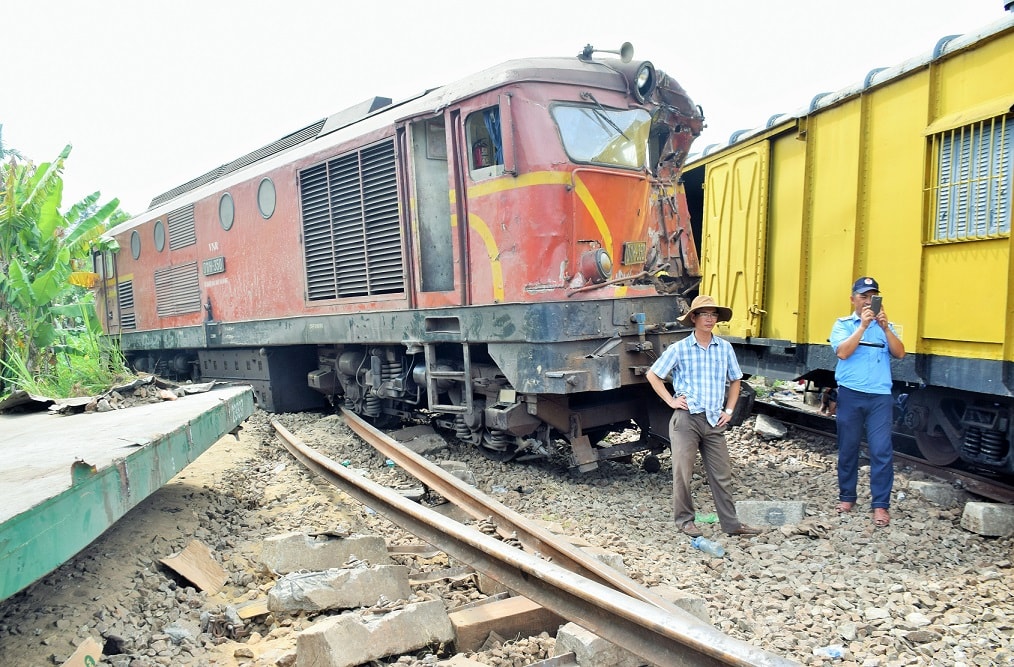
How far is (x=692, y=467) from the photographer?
4805 millimetres

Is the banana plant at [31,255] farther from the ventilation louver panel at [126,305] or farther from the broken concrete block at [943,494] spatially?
the broken concrete block at [943,494]

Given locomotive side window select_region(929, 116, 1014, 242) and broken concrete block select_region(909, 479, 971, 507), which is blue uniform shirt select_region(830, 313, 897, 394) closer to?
broken concrete block select_region(909, 479, 971, 507)

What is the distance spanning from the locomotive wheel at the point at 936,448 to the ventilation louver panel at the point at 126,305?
12153 millimetres

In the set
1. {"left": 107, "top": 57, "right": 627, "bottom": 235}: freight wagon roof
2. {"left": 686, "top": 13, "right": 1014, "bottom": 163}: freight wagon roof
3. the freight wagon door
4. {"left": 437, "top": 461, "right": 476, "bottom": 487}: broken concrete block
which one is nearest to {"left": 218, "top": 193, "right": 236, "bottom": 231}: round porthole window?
{"left": 107, "top": 57, "right": 627, "bottom": 235}: freight wagon roof

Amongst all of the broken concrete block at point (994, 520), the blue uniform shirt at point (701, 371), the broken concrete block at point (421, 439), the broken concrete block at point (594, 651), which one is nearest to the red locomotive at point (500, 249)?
the broken concrete block at point (421, 439)

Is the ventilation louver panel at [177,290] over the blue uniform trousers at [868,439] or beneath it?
over

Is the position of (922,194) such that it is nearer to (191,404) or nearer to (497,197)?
(497,197)

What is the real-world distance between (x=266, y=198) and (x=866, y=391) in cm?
672

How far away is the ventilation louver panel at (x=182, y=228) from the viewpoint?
10.3 meters

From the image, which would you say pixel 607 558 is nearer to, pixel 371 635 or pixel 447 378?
pixel 371 635

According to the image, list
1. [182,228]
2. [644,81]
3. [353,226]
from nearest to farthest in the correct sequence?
1. [644,81]
2. [353,226]
3. [182,228]

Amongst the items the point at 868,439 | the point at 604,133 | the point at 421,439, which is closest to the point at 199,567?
the point at 421,439

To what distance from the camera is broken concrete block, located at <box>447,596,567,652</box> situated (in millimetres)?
3000

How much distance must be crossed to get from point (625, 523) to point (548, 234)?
7.14 feet
